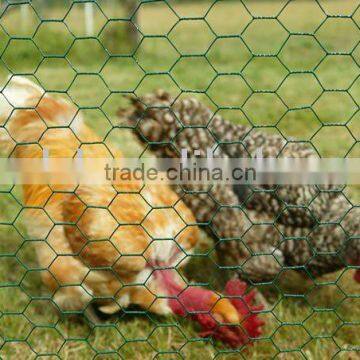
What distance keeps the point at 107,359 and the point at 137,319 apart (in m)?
0.24

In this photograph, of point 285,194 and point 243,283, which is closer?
point 243,283

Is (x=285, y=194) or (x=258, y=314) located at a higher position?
(x=285, y=194)

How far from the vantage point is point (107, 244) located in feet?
6.81

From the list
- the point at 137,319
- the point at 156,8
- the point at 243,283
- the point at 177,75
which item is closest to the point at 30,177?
the point at 137,319

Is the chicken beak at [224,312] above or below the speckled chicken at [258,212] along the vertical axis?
below

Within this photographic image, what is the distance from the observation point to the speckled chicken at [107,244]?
6.78 feet

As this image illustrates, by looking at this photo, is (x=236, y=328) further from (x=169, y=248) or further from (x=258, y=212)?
(x=258, y=212)

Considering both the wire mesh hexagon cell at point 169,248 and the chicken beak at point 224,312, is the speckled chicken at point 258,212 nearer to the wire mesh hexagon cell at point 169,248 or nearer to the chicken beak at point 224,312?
the wire mesh hexagon cell at point 169,248

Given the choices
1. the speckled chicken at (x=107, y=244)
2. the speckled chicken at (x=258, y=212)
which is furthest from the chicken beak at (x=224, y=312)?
the speckled chicken at (x=258, y=212)

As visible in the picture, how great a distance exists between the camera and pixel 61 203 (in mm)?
2195

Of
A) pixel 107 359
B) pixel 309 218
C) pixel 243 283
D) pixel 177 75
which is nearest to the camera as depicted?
pixel 107 359

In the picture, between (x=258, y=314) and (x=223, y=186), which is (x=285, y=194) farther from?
(x=258, y=314)

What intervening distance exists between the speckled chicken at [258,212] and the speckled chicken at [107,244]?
0.50 ft

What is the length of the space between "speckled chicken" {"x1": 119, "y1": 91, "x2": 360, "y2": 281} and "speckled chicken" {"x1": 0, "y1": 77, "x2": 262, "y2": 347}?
0.15 meters
